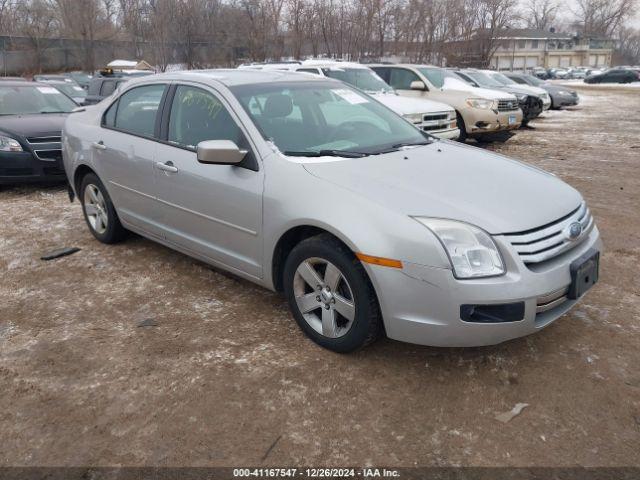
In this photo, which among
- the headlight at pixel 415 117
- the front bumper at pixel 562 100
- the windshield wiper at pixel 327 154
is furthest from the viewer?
the front bumper at pixel 562 100

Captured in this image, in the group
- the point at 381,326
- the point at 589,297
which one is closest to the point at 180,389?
the point at 381,326

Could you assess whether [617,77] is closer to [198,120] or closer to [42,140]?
[42,140]

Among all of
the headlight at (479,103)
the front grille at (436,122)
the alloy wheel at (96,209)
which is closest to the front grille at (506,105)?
the headlight at (479,103)

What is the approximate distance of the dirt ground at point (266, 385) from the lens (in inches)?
98.0

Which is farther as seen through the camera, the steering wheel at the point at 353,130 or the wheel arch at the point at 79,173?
the wheel arch at the point at 79,173

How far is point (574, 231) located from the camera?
303 centimetres

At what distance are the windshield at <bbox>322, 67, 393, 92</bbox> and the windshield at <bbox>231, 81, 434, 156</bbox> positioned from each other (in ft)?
19.6

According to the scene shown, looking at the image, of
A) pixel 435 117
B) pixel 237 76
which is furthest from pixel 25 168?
pixel 435 117

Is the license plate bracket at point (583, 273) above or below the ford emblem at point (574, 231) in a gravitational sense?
below

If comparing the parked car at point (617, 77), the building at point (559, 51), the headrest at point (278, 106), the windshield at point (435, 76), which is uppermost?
the building at point (559, 51)

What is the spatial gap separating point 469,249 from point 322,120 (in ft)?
5.55

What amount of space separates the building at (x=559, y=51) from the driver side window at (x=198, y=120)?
91967 millimetres

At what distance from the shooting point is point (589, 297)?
12.9 ft

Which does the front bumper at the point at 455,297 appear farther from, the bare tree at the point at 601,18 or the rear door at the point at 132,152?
the bare tree at the point at 601,18
